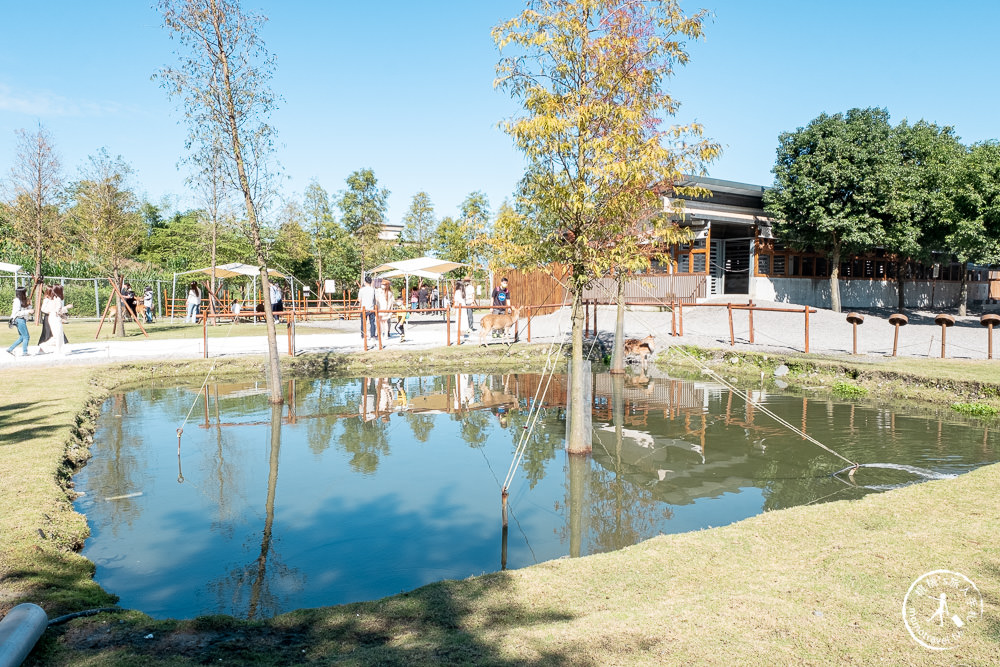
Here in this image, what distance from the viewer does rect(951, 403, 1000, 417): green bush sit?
1071cm

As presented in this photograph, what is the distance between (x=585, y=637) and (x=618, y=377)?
12031mm

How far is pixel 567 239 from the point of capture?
8961 millimetres

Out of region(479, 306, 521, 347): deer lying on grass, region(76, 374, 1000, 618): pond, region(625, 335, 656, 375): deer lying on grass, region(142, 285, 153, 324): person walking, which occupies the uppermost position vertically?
region(142, 285, 153, 324): person walking

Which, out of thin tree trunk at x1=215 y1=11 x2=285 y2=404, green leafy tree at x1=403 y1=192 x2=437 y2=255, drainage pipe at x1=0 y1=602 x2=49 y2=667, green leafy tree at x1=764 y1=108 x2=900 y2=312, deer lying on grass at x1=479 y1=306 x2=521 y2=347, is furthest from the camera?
green leafy tree at x1=403 y1=192 x2=437 y2=255

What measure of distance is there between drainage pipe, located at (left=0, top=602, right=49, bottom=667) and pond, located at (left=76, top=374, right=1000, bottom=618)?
1.23 metres

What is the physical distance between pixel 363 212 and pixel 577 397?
105 feet

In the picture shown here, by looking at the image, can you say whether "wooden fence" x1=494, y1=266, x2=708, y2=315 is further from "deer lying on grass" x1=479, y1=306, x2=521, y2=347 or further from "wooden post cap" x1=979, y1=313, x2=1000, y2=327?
"wooden post cap" x1=979, y1=313, x2=1000, y2=327

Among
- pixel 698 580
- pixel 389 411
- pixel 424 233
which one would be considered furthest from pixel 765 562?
pixel 424 233

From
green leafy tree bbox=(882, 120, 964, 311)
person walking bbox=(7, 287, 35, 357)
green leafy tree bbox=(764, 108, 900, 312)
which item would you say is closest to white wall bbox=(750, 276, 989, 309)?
green leafy tree bbox=(764, 108, 900, 312)

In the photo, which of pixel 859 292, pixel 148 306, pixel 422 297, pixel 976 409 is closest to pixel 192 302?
pixel 148 306

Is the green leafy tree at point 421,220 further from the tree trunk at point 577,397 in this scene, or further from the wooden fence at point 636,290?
the tree trunk at point 577,397

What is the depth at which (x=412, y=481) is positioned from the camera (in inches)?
317

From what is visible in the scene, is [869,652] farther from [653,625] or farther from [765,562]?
[765,562]

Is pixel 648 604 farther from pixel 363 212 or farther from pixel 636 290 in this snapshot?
pixel 363 212
